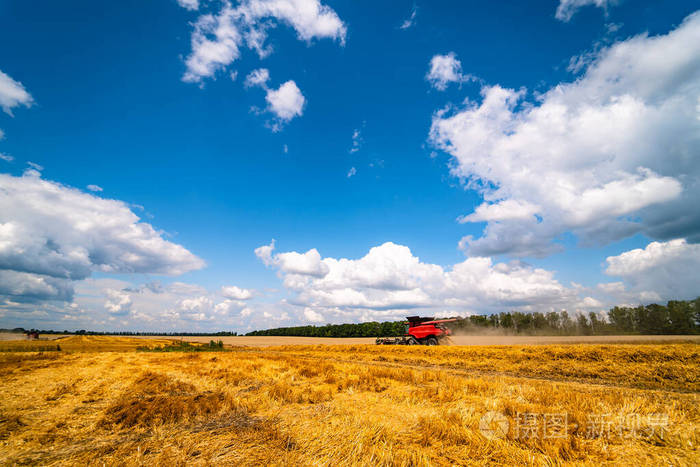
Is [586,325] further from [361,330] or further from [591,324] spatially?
[361,330]

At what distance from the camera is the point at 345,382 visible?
11.7 meters

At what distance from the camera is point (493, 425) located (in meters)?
6.27

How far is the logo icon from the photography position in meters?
5.84

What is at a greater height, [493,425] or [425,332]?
[493,425]

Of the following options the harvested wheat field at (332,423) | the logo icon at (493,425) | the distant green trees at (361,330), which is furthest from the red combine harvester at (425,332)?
the distant green trees at (361,330)

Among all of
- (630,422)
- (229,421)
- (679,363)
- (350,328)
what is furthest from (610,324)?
(229,421)

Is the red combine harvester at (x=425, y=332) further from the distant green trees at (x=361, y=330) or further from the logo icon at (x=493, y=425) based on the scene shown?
the distant green trees at (x=361, y=330)

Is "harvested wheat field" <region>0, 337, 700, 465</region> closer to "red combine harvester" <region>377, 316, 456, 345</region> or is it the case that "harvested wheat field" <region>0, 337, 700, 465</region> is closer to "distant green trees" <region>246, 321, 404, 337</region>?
"red combine harvester" <region>377, 316, 456, 345</region>

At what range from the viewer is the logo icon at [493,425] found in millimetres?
5841

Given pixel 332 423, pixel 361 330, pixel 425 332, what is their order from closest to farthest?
1. pixel 332 423
2. pixel 425 332
3. pixel 361 330

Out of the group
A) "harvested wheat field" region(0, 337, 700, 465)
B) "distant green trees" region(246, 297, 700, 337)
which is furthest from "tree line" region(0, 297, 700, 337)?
"harvested wheat field" region(0, 337, 700, 465)

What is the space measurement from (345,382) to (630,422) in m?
8.58

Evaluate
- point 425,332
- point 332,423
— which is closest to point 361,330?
point 425,332

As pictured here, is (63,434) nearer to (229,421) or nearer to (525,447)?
(229,421)
